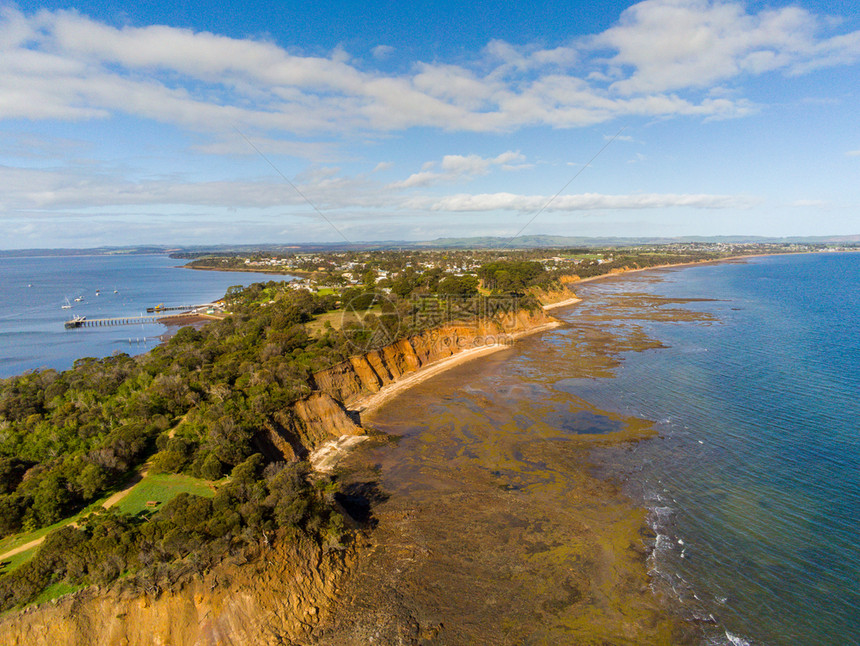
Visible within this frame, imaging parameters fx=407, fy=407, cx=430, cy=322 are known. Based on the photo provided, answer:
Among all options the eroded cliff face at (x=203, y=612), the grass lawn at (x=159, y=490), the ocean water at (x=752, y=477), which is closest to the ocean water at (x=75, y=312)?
the grass lawn at (x=159, y=490)

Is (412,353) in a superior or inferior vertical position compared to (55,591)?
inferior

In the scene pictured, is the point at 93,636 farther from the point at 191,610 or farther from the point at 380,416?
the point at 380,416

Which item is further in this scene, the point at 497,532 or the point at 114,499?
the point at 497,532

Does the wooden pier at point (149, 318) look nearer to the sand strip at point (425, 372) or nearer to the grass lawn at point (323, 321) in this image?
the grass lawn at point (323, 321)

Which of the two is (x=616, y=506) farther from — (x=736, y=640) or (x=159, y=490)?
(x=159, y=490)

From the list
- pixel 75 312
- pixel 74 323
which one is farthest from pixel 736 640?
pixel 75 312

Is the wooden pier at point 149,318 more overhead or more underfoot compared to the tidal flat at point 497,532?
more overhead
